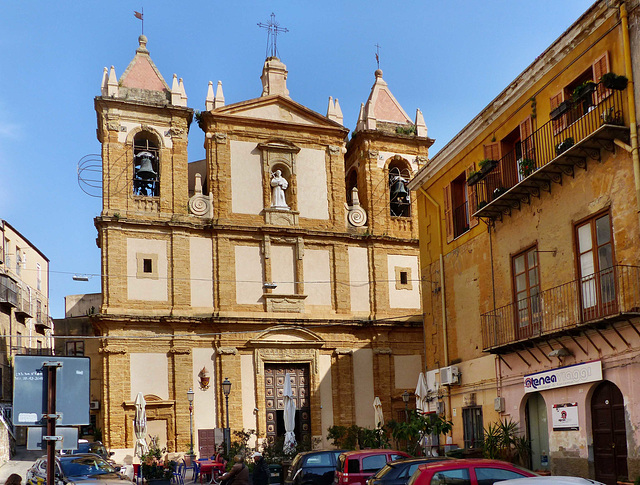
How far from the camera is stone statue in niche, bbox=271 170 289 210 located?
122 feet

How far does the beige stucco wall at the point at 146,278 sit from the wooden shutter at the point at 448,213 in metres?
14.5

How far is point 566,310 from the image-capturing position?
58.3 feet

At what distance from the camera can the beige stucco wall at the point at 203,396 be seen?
33.5m

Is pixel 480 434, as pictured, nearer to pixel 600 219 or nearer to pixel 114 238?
pixel 600 219

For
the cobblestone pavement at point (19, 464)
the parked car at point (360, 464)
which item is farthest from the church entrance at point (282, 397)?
the parked car at point (360, 464)

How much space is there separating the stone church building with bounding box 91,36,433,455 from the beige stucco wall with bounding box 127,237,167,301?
0.05 meters

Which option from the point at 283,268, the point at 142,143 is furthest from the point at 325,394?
the point at 142,143

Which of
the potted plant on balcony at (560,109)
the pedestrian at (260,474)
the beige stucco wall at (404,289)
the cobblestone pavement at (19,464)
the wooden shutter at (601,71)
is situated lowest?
the cobblestone pavement at (19,464)

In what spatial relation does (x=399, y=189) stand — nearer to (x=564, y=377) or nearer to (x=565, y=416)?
(x=564, y=377)

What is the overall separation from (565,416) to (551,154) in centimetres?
592

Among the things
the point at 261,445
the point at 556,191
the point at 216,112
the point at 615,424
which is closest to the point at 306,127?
the point at 216,112

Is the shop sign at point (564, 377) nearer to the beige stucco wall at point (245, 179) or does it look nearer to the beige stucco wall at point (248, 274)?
the beige stucco wall at point (248, 274)

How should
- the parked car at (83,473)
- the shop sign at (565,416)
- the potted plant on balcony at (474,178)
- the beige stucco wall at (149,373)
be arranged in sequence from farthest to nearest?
1. the beige stucco wall at (149,373)
2. the potted plant on balcony at (474,178)
3. the shop sign at (565,416)
4. the parked car at (83,473)

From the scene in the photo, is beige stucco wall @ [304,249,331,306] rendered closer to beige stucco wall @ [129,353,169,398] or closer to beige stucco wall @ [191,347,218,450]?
beige stucco wall @ [191,347,218,450]
